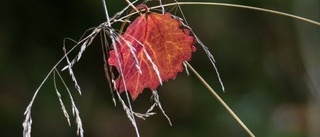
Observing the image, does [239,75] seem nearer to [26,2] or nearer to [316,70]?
[316,70]

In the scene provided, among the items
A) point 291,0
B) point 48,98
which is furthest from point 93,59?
point 291,0

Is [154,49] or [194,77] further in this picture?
[194,77]

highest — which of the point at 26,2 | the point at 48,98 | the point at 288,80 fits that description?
the point at 26,2

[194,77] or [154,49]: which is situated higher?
[154,49]

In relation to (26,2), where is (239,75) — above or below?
below
